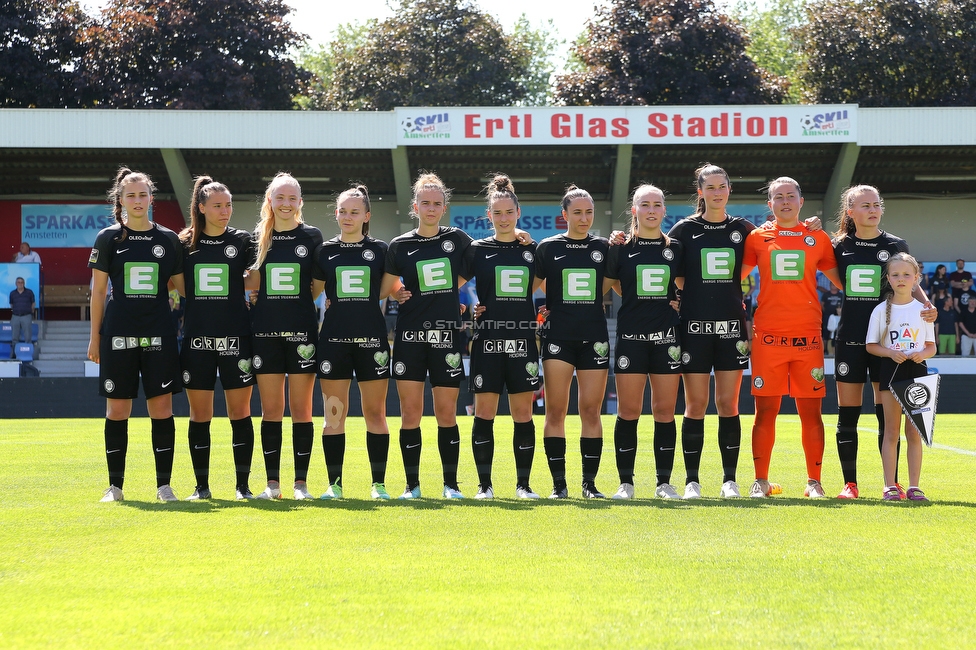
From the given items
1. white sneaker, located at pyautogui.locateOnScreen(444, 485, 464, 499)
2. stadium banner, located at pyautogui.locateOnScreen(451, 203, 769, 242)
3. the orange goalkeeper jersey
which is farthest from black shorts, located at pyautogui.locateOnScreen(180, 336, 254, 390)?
stadium banner, located at pyautogui.locateOnScreen(451, 203, 769, 242)

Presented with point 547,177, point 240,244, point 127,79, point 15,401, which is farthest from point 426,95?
point 240,244

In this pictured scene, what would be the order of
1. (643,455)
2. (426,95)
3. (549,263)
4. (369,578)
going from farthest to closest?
(426,95) < (643,455) < (549,263) < (369,578)

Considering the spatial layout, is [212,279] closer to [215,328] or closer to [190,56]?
[215,328]

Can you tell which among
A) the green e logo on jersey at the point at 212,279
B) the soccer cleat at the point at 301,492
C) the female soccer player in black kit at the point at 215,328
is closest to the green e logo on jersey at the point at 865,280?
the soccer cleat at the point at 301,492

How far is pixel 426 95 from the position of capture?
3688cm

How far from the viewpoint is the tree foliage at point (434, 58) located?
38000 mm

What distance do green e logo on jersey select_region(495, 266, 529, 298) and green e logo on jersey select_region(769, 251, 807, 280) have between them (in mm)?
1534

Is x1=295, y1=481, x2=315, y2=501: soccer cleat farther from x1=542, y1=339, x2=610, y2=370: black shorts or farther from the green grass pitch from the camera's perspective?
x1=542, y1=339, x2=610, y2=370: black shorts

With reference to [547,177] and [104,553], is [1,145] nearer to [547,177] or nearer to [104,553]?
[547,177]

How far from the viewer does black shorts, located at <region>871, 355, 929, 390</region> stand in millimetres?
6484

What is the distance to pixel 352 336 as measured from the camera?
21.4ft

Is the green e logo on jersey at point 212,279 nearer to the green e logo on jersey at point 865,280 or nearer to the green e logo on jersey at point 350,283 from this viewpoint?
the green e logo on jersey at point 350,283

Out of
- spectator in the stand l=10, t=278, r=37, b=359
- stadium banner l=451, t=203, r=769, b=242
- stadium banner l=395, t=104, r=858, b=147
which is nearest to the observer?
spectator in the stand l=10, t=278, r=37, b=359

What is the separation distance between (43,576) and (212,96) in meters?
30.8
